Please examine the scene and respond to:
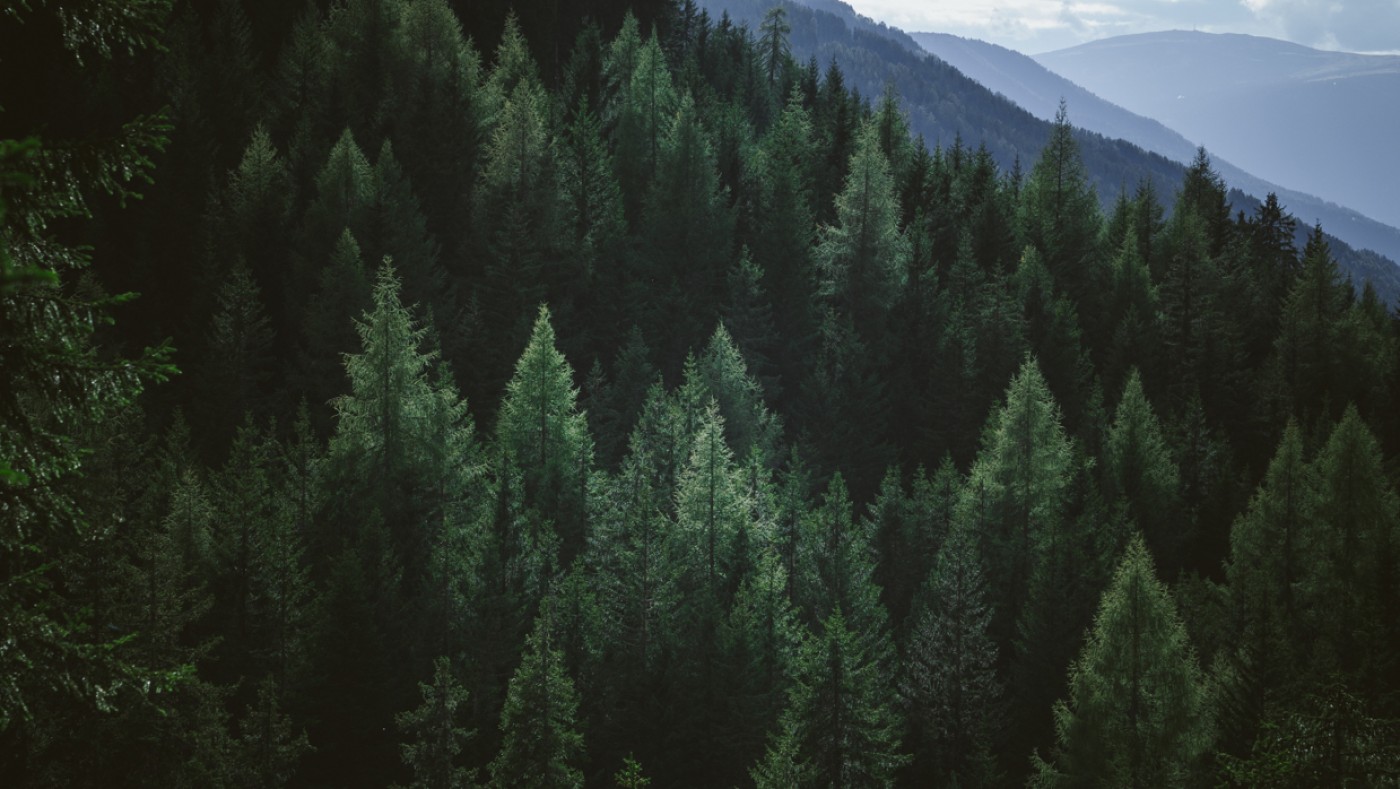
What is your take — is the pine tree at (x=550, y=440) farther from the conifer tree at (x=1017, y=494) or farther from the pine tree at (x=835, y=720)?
the conifer tree at (x=1017, y=494)

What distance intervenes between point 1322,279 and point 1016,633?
107ft

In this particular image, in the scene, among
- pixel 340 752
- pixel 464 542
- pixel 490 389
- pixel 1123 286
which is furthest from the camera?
pixel 1123 286

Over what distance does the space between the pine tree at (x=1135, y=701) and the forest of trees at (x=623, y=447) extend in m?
0.14

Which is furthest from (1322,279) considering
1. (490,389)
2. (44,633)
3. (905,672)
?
(44,633)

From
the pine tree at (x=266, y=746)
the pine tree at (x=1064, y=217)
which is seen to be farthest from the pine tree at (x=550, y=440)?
the pine tree at (x=1064, y=217)

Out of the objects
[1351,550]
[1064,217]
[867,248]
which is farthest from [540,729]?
[1064,217]

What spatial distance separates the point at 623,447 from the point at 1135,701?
29.1m

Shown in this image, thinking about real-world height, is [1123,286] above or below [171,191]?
above

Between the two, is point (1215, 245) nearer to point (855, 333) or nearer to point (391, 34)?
point (855, 333)

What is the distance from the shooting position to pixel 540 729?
25.1m

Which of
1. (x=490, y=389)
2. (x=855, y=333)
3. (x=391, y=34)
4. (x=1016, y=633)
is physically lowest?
(x=1016, y=633)

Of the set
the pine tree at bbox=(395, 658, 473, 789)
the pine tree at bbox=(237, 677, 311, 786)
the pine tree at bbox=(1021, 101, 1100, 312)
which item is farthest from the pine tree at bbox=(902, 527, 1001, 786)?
the pine tree at bbox=(1021, 101, 1100, 312)

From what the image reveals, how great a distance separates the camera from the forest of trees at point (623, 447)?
2184cm

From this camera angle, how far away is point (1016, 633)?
135 ft
